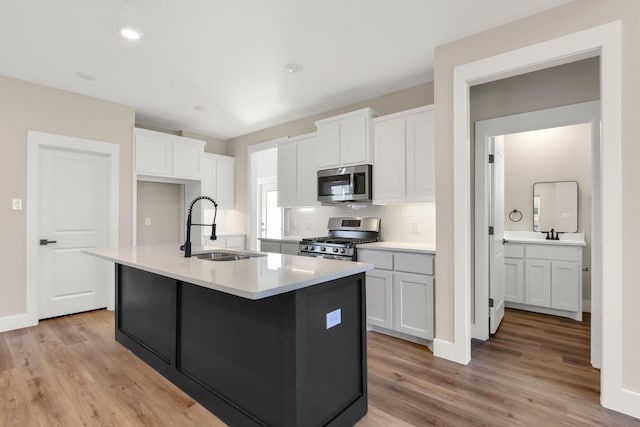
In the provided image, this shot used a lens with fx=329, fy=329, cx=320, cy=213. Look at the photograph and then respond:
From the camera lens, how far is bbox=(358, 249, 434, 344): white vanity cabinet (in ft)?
9.63

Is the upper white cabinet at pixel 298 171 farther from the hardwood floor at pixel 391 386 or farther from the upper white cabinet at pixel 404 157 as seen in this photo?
the hardwood floor at pixel 391 386

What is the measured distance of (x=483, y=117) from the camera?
3.18 metres

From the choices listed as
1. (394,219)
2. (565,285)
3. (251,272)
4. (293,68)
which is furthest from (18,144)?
(565,285)

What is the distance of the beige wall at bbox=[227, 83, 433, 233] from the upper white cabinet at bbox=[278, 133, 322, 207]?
14.9 inches

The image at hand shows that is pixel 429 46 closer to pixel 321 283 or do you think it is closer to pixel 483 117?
pixel 483 117

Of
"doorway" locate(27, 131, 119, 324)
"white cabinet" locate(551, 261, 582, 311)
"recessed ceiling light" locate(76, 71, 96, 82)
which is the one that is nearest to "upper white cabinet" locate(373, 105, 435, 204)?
"white cabinet" locate(551, 261, 582, 311)

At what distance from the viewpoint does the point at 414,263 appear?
9.88ft

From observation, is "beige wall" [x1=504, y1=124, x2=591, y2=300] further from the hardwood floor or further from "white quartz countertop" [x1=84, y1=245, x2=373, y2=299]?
"white quartz countertop" [x1=84, y1=245, x2=373, y2=299]

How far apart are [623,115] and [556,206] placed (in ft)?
8.47

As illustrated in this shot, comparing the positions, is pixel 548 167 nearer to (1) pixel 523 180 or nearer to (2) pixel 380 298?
(1) pixel 523 180

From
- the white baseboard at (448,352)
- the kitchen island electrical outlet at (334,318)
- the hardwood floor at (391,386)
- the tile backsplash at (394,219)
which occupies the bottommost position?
the hardwood floor at (391,386)

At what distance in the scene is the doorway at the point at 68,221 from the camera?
357cm

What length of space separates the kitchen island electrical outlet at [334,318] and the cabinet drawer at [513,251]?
3.22m

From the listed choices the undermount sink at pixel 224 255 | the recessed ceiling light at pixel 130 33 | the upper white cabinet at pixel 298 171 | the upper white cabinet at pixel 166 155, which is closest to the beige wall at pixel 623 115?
the undermount sink at pixel 224 255
